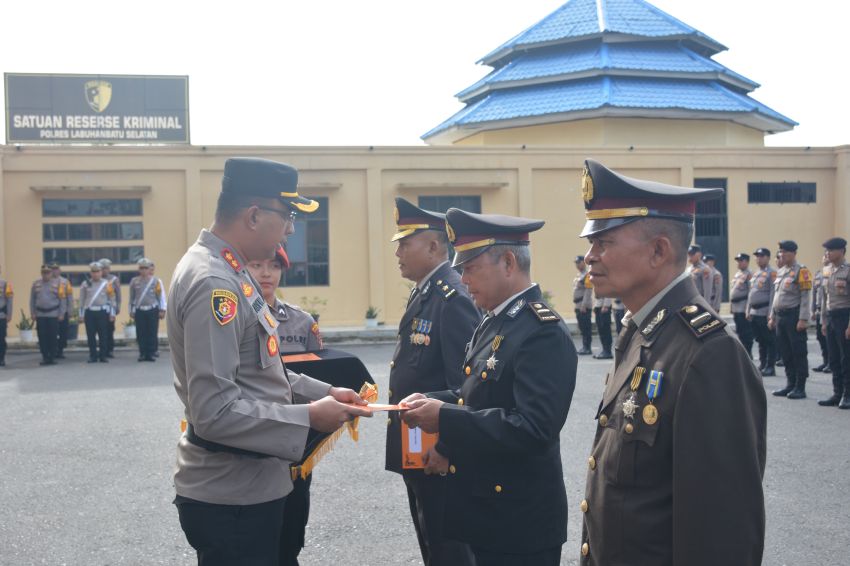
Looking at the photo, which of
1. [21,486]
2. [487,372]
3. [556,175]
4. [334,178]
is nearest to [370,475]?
[21,486]

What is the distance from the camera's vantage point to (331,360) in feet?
13.3

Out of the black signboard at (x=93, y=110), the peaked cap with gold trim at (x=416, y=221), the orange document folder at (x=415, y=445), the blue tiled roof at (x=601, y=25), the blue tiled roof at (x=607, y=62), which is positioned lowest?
the orange document folder at (x=415, y=445)

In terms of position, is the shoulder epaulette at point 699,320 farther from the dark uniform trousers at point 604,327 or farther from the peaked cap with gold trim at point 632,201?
the dark uniform trousers at point 604,327

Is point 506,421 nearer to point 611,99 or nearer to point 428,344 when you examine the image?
point 428,344

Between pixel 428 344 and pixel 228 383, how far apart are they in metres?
1.71

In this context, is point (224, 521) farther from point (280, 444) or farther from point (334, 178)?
point (334, 178)

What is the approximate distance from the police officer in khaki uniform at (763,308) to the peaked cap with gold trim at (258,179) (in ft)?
→ 39.7

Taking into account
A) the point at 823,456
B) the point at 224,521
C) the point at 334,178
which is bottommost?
the point at 823,456

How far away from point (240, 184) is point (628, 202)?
1472mm

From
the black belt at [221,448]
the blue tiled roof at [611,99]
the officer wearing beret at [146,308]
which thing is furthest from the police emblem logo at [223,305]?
the blue tiled roof at [611,99]

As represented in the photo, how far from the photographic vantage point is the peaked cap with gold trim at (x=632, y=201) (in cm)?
249

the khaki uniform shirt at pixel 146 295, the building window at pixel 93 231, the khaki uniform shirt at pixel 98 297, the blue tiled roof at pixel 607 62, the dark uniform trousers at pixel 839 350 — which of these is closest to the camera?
the dark uniform trousers at pixel 839 350

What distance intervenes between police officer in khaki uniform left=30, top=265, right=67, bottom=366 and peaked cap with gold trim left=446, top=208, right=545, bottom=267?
15042mm

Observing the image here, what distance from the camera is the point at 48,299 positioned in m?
16.5
